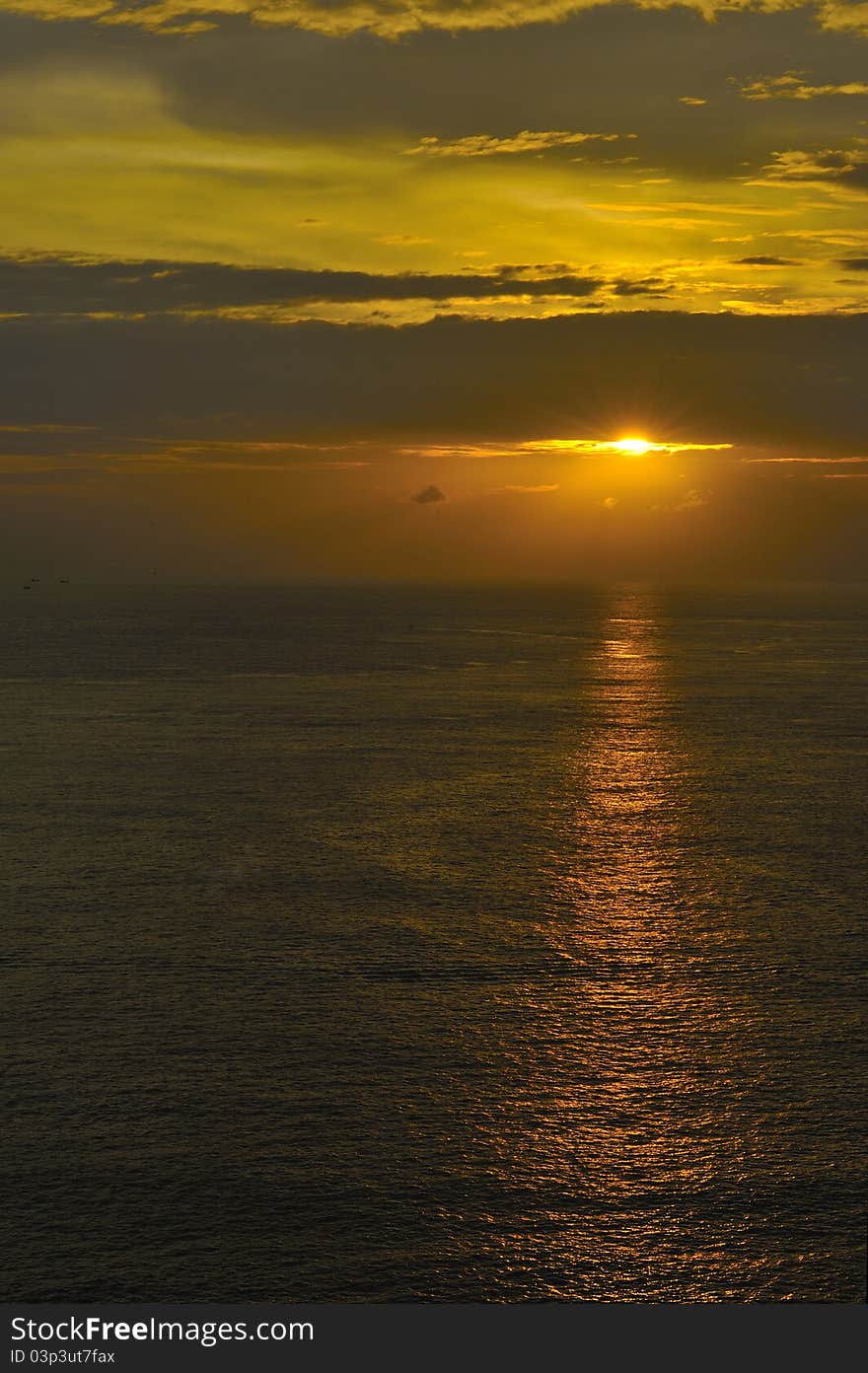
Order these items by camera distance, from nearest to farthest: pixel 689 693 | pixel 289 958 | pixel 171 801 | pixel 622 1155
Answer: pixel 622 1155
pixel 289 958
pixel 171 801
pixel 689 693

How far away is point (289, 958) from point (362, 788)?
3646cm

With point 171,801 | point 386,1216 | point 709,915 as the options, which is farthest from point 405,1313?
point 171,801

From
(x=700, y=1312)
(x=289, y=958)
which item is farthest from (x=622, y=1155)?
(x=289, y=958)

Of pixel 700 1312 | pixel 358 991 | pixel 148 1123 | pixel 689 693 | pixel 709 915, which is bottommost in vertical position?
pixel 700 1312

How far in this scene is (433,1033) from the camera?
45719mm

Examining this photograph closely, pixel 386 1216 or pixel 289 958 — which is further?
pixel 289 958

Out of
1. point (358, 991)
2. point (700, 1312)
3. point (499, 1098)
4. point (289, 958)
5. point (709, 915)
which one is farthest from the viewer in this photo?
point (709, 915)

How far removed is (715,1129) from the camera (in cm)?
3847

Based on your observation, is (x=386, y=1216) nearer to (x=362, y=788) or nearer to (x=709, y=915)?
(x=709, y=915)

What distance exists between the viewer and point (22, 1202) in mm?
34000

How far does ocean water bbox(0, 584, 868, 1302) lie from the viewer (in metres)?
32.5

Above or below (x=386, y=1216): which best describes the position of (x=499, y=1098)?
above

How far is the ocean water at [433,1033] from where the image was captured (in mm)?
32469

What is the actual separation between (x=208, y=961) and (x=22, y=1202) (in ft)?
62.0
